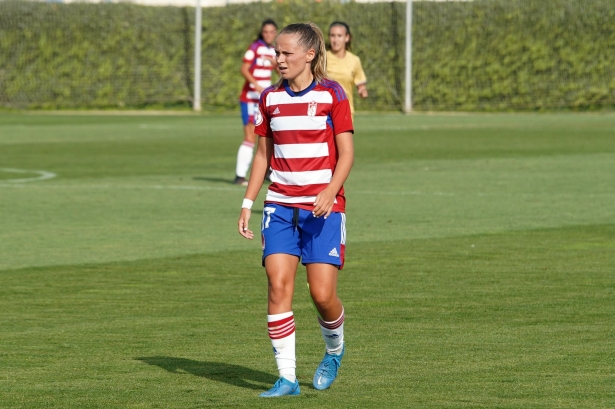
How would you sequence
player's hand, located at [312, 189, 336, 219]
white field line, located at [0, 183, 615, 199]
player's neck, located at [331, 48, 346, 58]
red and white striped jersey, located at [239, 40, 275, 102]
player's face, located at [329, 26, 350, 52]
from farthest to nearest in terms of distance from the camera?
red and white striped jersey, located at [239, 40, 275, 102] < white field line, located at [0, 183, 615, 199] < player's neck, located at [331, 48, 346, 58] < player's face, located at [329, 26, 350, 52] < player's hand, located at [312, 189, 336, 219]

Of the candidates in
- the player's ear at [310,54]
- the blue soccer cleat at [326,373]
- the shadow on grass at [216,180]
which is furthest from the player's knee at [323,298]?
the shadow on grass at [216,180]

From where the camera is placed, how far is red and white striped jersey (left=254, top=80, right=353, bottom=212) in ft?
21.7

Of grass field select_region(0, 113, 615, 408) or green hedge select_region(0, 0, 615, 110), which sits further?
green hedge select_region(0, 0, 615, 110)

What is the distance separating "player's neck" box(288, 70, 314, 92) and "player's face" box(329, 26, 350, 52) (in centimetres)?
885

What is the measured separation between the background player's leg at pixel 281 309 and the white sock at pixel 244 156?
11911 millimetres

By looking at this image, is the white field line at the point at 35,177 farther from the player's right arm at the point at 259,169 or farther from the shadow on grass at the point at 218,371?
the player's right arm at the point at 259,169

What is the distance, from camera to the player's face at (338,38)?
15.5m

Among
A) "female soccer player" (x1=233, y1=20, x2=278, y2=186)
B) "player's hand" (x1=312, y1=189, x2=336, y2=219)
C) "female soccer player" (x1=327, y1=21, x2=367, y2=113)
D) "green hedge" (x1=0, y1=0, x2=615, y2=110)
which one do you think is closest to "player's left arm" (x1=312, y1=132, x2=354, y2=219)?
"player's hand" (x1=312, y1=189, x2=336, y2=219)

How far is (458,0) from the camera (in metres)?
41.9

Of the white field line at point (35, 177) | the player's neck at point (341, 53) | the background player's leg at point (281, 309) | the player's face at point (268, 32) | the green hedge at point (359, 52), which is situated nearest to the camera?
the background player's leg at point (281, 309)

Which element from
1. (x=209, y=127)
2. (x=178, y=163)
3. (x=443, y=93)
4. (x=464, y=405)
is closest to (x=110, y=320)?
(x=464, y=405)

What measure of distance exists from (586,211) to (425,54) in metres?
27.0

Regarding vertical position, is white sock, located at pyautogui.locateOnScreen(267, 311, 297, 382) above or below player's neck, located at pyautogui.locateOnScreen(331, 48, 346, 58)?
below

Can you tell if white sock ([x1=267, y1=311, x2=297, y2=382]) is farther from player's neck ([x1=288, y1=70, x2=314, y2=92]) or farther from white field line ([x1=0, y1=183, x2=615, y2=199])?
white field line ([x1=0, y1=183, x2=615, y2=199])
